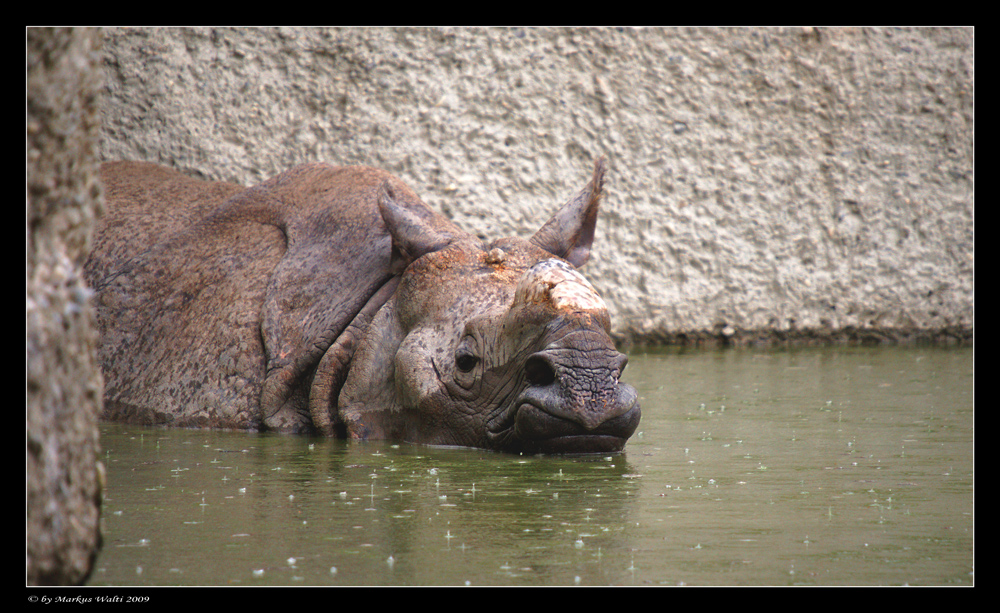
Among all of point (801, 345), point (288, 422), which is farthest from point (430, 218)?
point (801, 345)

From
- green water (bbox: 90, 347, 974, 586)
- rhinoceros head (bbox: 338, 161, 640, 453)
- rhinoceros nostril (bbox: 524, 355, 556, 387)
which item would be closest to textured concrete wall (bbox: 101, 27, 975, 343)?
rhinoceros head (bbox: 338, 161, 640, 453)

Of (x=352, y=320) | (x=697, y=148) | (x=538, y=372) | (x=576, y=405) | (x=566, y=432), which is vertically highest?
(x=697, y=148)

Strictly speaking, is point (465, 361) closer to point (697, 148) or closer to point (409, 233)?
point (409, 233)

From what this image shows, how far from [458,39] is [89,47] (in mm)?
7006

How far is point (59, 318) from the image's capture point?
5.82 feet

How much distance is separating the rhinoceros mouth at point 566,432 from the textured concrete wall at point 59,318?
2.17m

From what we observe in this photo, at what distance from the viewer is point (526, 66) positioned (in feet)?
28.8

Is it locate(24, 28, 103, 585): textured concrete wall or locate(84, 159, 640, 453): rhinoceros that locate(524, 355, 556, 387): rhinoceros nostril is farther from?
locate(24, 28, 103, 585): textured concrete wall

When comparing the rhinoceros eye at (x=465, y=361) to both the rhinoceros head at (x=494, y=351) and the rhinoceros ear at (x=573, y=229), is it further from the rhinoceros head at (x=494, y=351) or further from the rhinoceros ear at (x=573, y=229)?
the rhinoceros ear at (x=573, y=229)

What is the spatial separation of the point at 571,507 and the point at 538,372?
3.38 ft

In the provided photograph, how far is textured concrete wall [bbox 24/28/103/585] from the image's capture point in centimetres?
178

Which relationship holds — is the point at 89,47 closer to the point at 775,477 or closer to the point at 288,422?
the point at 775,477

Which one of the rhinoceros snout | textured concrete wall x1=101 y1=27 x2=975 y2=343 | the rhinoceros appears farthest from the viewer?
textured concrete wall x1=101 y1=27 x2=975 y2=343

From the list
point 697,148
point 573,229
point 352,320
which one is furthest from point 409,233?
point 697,148
